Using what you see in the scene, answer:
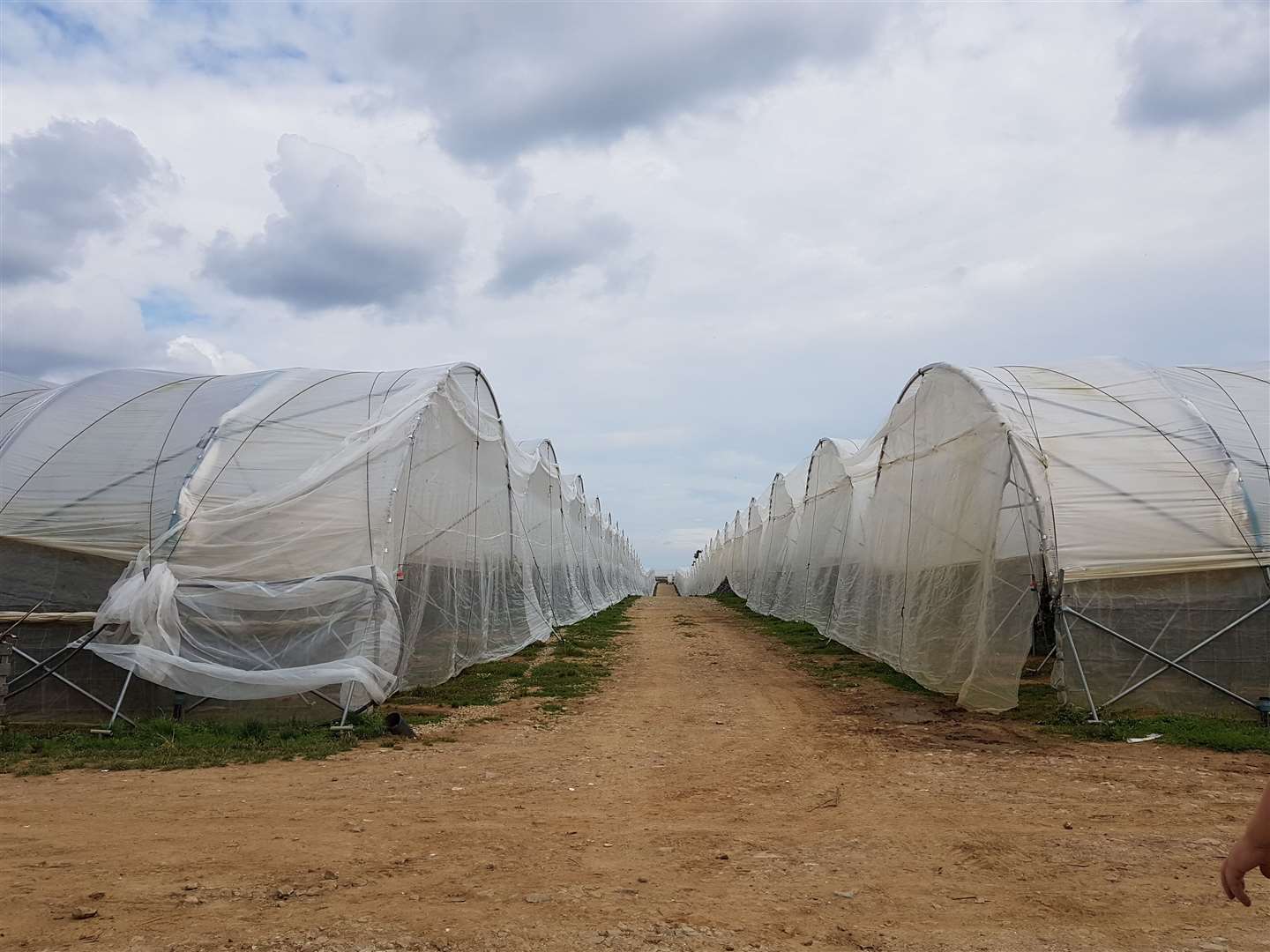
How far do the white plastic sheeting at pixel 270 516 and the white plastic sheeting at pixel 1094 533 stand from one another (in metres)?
6.22

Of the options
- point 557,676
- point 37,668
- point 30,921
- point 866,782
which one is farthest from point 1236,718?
point 37,668

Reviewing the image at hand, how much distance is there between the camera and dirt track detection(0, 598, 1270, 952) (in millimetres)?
3746

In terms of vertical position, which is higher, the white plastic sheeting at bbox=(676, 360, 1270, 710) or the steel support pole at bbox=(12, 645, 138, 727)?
the white plastic sheeting at bbox=(676, 360, 1270, 710)

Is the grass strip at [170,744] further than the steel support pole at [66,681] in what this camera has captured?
No

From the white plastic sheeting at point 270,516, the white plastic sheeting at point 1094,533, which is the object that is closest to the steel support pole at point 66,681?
the white plastic sheeting at point 270,516

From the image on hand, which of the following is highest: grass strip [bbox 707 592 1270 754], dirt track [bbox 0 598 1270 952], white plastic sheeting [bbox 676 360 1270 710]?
white plastic sheeting [bbox 676 360 1270 710]

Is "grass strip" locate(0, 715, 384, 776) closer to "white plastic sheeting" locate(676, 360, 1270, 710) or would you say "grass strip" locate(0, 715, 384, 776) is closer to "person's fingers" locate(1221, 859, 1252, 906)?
"person's fingers" locate(1221, 859, 1252, 906)

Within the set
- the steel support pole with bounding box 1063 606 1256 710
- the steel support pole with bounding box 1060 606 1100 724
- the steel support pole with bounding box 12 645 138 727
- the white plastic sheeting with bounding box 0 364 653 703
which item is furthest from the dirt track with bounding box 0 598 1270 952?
the steel support pole with bounding box 12 645 138 727

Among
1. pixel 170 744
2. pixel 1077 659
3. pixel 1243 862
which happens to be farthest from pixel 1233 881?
pixel 170 744

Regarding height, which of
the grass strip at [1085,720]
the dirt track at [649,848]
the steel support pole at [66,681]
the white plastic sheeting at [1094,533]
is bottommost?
the dirt track at [649,848]

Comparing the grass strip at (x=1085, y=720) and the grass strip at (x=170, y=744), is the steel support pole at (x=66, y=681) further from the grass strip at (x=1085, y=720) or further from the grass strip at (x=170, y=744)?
the grass strip at (x=1085, y=720)

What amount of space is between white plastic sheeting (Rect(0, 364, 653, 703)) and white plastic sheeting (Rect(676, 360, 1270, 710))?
6224mm

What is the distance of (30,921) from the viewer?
374 cm

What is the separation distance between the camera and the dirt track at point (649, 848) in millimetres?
3746
